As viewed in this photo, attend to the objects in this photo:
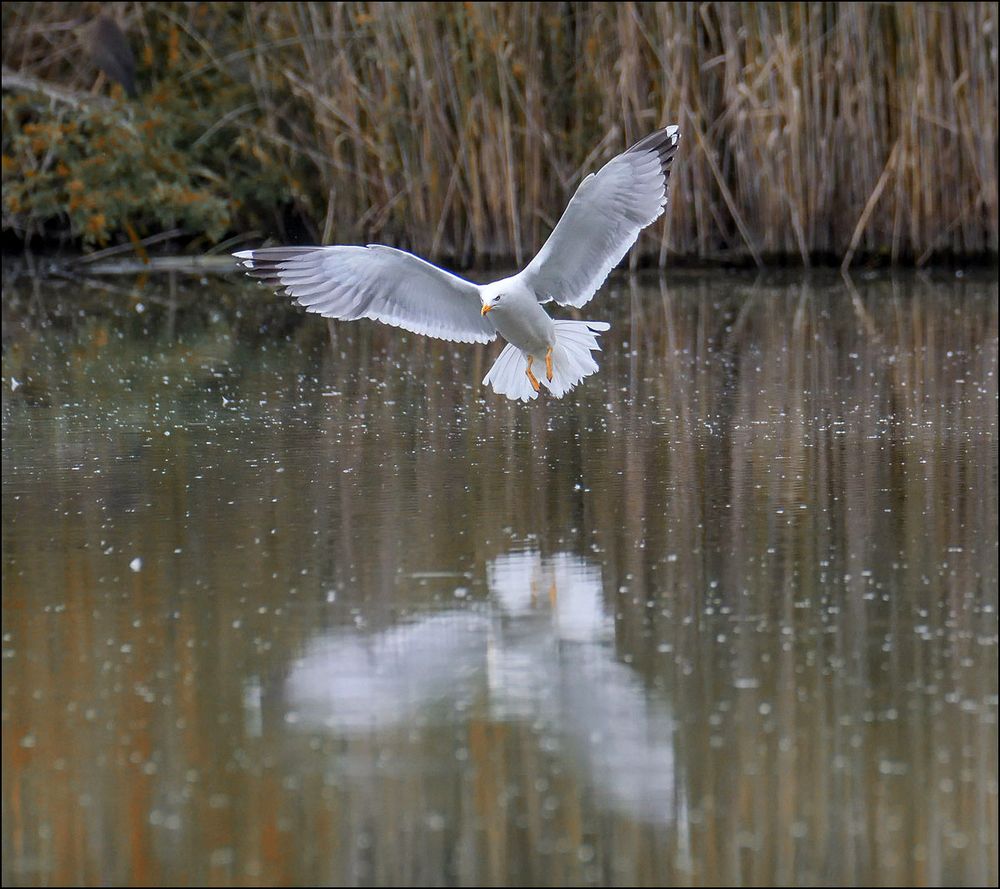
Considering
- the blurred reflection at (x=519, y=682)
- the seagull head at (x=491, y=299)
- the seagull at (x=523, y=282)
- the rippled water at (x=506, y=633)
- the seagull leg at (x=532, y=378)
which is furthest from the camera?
the seagull leg at (x=532, y=378)

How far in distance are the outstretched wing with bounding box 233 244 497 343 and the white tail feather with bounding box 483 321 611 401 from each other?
10.0 inches

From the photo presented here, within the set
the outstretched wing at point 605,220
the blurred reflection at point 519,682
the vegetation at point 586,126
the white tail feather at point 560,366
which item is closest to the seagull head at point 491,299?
the outstretched wing at point 605,220

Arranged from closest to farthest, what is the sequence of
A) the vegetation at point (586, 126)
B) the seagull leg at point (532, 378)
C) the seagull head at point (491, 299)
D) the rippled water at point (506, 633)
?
the rippled water at point (506, 633) < the seagull head at point (491, 299) < the seagull leg at point (532, 378) < the vegetation at point (586, 126)

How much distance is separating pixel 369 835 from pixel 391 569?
5.04 ft

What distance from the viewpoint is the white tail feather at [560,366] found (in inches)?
236

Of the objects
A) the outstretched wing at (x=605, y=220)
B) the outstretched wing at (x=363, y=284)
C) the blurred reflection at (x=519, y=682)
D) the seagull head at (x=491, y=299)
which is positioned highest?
the outstretched wing at (x=605, y=220)

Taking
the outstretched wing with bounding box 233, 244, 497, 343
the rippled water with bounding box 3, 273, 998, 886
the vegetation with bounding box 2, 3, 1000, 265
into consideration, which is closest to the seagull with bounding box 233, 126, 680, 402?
the outstretched wing with bounding box 233, 244, 497, 343

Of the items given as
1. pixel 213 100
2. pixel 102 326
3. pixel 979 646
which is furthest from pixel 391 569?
pixel 213 100

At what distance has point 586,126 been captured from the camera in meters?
10.9

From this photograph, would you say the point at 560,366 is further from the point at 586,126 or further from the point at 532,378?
the point at 586,126

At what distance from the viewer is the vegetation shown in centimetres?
1037

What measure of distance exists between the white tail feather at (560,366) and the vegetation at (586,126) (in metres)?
4.62

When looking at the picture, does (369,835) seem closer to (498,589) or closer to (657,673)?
(657,673)

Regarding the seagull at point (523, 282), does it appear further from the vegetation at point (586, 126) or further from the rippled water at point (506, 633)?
the vegetation at point (586, 126)
